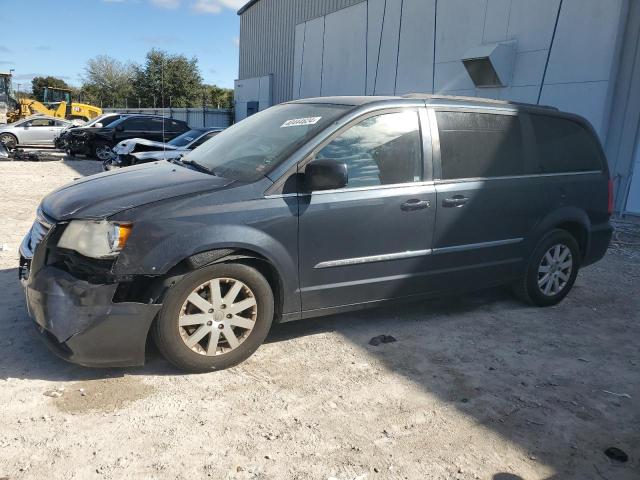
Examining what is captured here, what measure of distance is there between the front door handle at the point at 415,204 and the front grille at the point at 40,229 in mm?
2395

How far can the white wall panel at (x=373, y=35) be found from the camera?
15109 millimetres

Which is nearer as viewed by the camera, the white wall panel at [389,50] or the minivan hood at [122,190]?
the minivan hood at [122,190]

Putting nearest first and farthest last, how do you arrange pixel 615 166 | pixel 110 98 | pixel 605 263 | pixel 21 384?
pixel 21 384, pixel 605 263, pixel 615 166, pixel 110 98

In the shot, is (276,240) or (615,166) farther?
(615,166)

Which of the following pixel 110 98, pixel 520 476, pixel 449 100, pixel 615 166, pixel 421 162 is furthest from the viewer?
pixel 110 98

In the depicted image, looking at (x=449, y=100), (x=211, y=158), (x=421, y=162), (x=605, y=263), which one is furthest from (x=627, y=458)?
(x=605, y=263)

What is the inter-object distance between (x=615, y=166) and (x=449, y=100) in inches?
263

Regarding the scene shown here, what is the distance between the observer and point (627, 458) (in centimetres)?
283

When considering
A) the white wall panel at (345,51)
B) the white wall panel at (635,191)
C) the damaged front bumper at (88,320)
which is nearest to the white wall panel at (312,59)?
the white wall panel at (345,51)

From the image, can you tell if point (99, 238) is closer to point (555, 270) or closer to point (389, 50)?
point (555, 270)

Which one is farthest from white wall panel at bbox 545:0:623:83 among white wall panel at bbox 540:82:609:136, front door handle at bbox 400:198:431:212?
front door handle at bbox 400:198:431:212

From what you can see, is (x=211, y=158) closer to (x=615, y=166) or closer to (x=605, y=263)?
(x=605, y=263)

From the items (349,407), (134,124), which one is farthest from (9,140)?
(349,407)

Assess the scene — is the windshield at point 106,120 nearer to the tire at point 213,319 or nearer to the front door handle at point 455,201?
the front door handle at point 455,201
